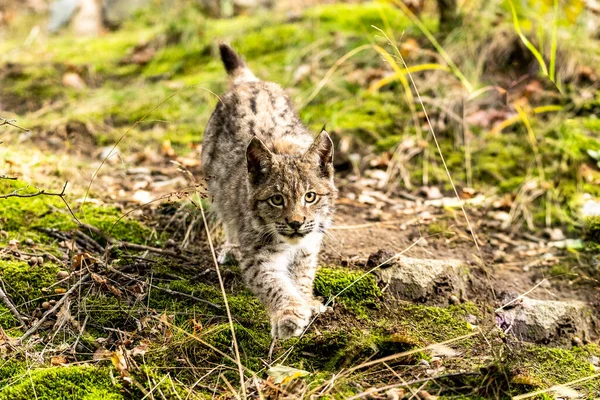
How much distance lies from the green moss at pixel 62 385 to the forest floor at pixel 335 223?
12 mm

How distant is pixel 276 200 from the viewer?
4.14 m

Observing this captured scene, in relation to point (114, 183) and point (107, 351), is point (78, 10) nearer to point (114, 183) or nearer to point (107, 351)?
point (114, 183)

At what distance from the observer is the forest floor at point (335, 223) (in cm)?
324

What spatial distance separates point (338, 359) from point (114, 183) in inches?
128

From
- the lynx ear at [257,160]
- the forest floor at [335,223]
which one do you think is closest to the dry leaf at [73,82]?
the forest floor at [335,223]

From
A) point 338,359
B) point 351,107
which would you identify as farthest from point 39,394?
point 351,107

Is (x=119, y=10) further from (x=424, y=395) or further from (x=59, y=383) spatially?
(x=424, y=395)

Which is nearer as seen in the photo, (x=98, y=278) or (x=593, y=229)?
(x=98, y=278)

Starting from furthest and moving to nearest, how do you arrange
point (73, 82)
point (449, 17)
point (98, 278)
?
1. point (73, 82)
2. point (449, 17)
3. point (98, 278)

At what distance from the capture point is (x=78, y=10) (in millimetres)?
11984

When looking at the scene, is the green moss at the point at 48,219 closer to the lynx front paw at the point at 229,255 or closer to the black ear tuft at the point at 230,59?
the lynx front paw at the point at 229,255

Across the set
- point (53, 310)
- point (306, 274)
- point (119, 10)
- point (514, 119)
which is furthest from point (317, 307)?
point (119, 10)

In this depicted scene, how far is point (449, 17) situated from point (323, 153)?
155 inches

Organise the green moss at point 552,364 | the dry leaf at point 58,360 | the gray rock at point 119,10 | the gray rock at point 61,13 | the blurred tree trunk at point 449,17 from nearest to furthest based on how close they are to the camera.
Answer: the dry leaf at point 58,360 < the green moss at point 552,364 < the blurred tree trunk at point 449,17 < the gray rock at point 119,10 < the gray rock at point 61,13
